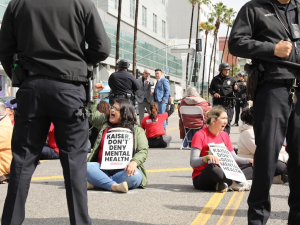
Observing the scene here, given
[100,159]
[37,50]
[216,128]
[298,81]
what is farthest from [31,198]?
[298,81]

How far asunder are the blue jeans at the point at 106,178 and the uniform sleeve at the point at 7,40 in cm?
294

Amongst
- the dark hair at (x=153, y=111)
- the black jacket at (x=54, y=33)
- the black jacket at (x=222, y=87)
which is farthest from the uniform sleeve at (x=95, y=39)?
the black jacket at (x=222, y=87)

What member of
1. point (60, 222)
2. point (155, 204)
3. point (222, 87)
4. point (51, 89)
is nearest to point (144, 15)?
point (222, 87)

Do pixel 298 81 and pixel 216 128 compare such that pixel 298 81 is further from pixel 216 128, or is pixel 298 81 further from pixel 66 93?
pixel 216 128

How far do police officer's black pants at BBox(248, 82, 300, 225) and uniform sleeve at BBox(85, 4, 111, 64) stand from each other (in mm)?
1224

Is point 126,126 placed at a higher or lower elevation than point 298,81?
lower

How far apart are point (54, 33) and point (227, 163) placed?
12.0 ft

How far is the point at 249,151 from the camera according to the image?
841 cm

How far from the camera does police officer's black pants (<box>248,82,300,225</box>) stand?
4445 millimetres

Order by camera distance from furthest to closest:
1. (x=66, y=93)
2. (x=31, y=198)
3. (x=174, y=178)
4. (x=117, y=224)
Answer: (x=174, y=178)
(x=31, y=198)
(x=117, y=224)
(x=66, y=93)

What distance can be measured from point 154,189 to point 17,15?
369 centimetres

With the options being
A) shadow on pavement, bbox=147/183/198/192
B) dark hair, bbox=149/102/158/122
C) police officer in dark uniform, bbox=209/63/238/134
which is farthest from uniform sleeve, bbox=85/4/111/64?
police officer in dark uniform, bbox=209/63/238/134

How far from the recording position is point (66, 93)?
14.1ft

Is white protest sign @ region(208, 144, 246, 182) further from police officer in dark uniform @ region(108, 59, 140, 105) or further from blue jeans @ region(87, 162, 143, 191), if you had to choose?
police officer in dark uniform @ region(108, 59, 140, 105)
